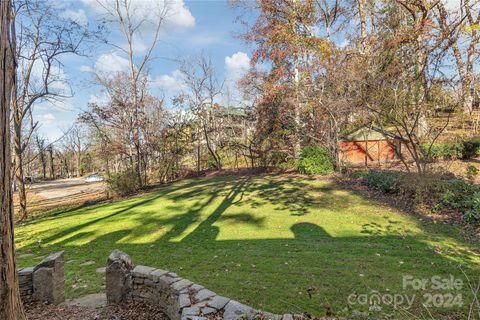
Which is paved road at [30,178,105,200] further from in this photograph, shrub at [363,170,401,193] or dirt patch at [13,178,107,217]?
shrub at [363,170,401,193]

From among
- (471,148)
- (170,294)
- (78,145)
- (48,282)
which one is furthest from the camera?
(78,145)

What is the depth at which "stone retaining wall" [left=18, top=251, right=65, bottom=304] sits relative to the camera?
331 cm

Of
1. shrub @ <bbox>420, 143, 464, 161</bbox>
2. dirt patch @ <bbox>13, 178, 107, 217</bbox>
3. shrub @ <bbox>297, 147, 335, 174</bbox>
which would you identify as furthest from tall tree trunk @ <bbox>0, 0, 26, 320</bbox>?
shrub @ <bbox>420, 143, 464, 161</bbox>

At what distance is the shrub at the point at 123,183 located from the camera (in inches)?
472

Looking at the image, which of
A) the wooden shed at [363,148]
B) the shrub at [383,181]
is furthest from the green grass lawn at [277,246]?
the wooden shed at [363,148]

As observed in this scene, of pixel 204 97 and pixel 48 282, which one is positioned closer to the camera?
pixel 48 282

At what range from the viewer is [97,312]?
3059mm

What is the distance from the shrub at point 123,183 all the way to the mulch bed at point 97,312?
30.3 feet

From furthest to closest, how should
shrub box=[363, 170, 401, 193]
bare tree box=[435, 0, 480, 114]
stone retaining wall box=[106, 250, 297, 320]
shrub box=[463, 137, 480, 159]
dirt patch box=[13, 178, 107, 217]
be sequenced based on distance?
dirt patch box=[13, 178, 107, 217], shrub box=[463, 137, 480, 159], shrub box=[363, 170, 401, 193], bare tree box=[435, 0, 480, 114], stone retaining wall box=[106, 250, 297, 320]

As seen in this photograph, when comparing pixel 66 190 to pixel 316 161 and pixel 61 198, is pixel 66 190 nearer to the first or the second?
pixel 61 198

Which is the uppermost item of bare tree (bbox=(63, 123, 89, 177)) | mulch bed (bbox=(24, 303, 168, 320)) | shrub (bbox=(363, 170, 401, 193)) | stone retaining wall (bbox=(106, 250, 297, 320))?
bare tree (bbox=(63, 123, 89, 177))

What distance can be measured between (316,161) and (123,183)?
8.79m

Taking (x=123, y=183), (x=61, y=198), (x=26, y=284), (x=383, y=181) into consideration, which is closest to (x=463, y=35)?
(x=383, y=181)

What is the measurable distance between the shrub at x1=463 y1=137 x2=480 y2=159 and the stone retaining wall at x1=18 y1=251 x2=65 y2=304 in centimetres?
1441
